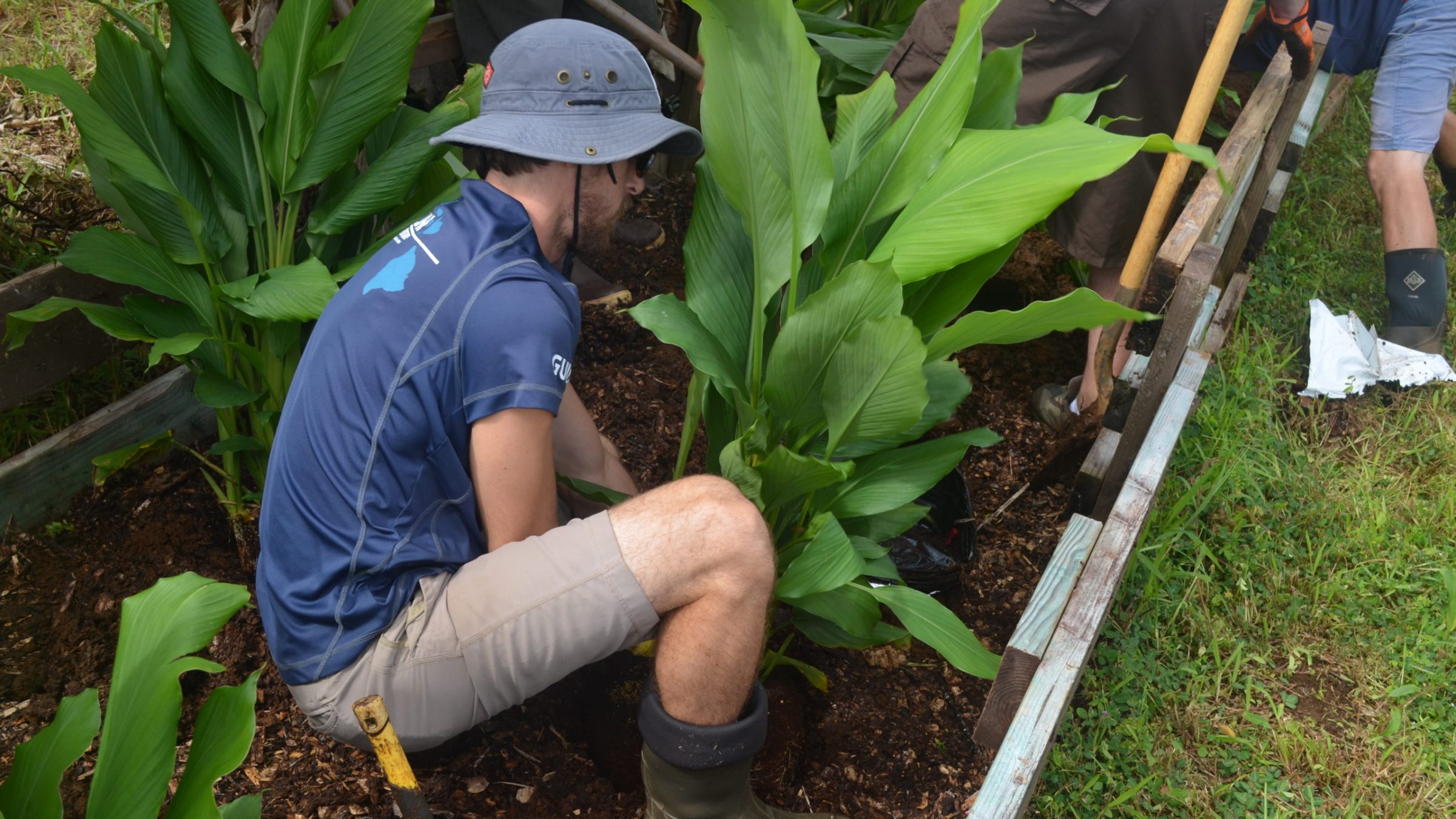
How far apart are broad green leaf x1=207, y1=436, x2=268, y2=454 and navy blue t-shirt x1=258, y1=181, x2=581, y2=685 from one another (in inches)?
19.5

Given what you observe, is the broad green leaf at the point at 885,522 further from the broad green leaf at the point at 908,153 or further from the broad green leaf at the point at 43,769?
the broad green leaf at the point at 43,769

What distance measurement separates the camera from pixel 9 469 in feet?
6.41

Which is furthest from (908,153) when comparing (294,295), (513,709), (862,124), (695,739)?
(513,709)

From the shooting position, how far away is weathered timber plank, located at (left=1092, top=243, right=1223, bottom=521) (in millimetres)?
1927

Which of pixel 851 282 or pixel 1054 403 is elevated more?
pixel 851 282

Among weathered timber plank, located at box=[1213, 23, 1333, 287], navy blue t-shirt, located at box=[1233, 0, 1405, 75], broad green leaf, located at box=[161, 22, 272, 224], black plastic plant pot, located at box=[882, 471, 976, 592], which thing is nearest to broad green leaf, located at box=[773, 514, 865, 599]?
black plastic plant pot, located at box=[882, 471, 976, 592]

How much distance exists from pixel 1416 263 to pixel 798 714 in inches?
88.6

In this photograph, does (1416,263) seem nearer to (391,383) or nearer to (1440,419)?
(1440,419)

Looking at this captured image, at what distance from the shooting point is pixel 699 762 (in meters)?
1.54

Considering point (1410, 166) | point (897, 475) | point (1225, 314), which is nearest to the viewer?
point (897, 475)

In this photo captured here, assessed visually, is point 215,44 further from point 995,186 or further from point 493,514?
point 995,186

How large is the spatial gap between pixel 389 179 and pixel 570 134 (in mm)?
643

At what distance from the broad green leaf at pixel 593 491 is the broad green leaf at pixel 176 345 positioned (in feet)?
2.20

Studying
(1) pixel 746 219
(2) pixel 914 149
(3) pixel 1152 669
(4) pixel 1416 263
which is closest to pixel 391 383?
(1) pixel 746 219
